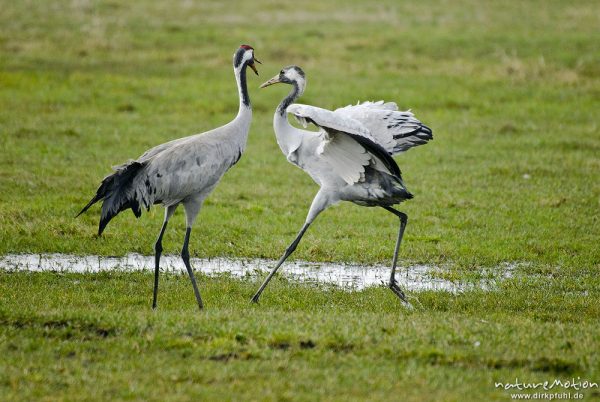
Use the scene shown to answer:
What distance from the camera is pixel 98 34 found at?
22.4 meters

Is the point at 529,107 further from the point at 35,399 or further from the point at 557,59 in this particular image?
the point at 35,399

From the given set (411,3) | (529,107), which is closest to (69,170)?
(529,107)

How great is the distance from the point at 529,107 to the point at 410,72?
11.5 ft

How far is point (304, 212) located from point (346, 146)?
10.2 feet

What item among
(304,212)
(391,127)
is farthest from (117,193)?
(304,212)

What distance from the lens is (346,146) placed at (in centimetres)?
800

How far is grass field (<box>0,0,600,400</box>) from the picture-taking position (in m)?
5.86

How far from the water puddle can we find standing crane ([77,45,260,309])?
109 centimetres

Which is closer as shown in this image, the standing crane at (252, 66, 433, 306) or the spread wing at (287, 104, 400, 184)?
the spread wing at (287, 104, 400, 184)

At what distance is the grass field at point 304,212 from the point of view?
5.86 m

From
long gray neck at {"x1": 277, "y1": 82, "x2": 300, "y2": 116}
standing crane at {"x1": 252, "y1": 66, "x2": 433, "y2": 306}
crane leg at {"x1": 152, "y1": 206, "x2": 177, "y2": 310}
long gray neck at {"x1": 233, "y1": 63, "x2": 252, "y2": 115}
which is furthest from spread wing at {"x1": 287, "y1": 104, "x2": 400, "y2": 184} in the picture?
crane leg at {"x1": 152, "y1": 206, "x2": 177, "y2": 310}

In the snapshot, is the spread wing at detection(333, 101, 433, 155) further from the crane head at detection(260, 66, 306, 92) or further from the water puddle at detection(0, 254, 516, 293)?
the water puddle at detection(0, 254, 516, 293)

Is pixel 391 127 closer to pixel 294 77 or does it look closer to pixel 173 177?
pixel 294 77

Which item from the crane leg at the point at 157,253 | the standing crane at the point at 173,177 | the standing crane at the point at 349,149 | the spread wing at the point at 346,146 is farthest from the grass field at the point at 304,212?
the spread wing at the point at 346,146
